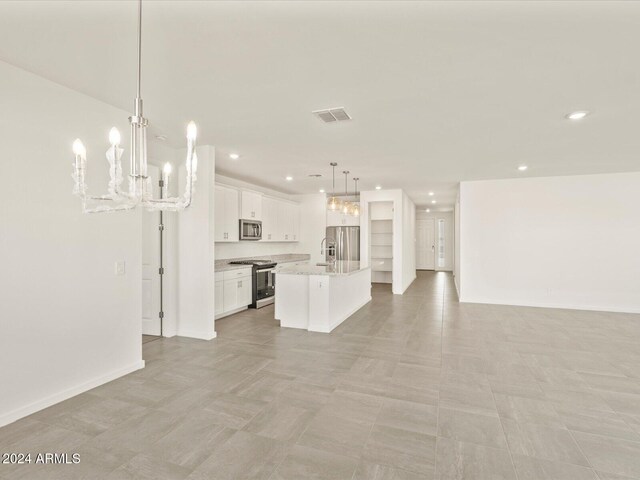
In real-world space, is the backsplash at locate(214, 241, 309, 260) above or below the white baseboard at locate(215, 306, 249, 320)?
above

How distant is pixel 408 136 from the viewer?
4121mm

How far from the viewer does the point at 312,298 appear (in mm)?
5066

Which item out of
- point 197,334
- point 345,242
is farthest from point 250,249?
point 197,334

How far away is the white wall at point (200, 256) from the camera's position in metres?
4.57

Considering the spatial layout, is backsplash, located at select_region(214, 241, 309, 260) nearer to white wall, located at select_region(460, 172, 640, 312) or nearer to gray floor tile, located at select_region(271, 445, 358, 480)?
white wall, located at select_region(460, 172, 640, 312)

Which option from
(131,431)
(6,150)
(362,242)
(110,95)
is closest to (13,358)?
(131,431)

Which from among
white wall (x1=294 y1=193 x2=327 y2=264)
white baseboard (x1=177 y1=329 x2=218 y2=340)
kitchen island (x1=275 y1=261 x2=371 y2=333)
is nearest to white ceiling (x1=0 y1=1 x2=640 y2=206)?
kitchen island (x1=275 y1=261 x2=371 y2=333)

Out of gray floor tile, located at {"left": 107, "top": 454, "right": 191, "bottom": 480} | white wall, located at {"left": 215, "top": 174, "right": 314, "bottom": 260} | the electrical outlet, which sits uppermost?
white wall, located at {"left": 215, "top": 174, "right": 314, "bottom": 260}

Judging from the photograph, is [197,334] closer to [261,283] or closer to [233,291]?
[233,291]

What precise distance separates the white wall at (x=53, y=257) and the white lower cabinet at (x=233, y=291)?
2.28 m

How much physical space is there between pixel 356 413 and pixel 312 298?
250cm

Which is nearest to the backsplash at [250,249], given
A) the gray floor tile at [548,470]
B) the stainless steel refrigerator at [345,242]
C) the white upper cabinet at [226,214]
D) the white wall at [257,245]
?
the white wall at [257,245]

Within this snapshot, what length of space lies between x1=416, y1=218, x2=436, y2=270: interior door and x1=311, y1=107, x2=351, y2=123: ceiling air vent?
38.7 ft

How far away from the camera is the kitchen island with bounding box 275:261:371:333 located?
498 cm
